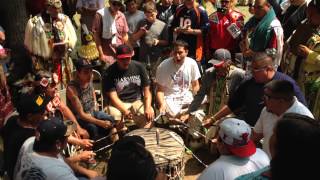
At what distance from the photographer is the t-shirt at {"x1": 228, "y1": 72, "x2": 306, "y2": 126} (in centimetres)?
492

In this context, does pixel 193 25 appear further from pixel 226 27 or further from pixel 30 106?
pixel 30 106

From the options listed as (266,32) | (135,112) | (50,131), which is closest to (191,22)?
(266,32)

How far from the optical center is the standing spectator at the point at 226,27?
23.0ft

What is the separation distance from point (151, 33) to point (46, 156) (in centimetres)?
423

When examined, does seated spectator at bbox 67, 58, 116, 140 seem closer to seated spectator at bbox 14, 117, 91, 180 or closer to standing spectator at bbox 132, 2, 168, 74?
standing spectator at bbox 132, 2, 168, 74

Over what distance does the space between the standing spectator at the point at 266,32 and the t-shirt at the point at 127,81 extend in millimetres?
1626

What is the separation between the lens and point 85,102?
5793mm

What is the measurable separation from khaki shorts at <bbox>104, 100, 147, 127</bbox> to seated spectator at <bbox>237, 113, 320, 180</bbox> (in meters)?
3.88

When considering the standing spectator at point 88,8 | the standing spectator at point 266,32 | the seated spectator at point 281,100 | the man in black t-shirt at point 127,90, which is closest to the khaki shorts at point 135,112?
the man in black t-shirt at point 127,90

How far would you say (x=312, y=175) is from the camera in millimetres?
2066

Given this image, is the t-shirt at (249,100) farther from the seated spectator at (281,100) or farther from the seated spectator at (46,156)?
the seated spectator at (46,156)

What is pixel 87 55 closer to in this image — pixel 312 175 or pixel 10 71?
pixel 10 71

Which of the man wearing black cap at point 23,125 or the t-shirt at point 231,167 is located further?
the man wearing black cap at point 23,125

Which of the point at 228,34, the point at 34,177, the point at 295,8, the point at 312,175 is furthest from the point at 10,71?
the point at 312,175
